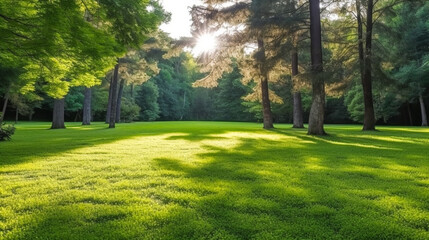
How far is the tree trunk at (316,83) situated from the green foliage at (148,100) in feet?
140

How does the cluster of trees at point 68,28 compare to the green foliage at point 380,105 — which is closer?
the cluster of trees at point 68,28

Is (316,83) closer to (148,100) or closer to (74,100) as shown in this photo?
(74,100)

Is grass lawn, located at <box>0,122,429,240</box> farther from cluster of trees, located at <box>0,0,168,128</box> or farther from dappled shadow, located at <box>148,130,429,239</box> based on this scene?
cluster of trees, located at <box>0,0,168,128</box>

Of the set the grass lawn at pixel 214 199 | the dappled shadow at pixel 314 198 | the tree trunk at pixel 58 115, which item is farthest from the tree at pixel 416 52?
the tree trunk at pixel 58 115

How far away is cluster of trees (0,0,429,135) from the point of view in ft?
19.8

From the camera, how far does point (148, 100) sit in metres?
53.4

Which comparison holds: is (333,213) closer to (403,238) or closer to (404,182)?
(403,238)

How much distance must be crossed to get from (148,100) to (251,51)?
3793 centimetres

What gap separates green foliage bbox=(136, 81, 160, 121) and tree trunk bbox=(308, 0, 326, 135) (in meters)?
42.8

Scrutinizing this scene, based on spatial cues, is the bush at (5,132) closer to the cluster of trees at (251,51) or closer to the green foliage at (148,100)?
the cluster of trees at (251,51)

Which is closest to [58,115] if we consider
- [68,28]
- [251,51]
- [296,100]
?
[251,51]

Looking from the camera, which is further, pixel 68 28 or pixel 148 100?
pixel 148 100

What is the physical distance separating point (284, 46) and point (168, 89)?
50.4 m

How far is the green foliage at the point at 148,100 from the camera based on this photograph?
173 ft
